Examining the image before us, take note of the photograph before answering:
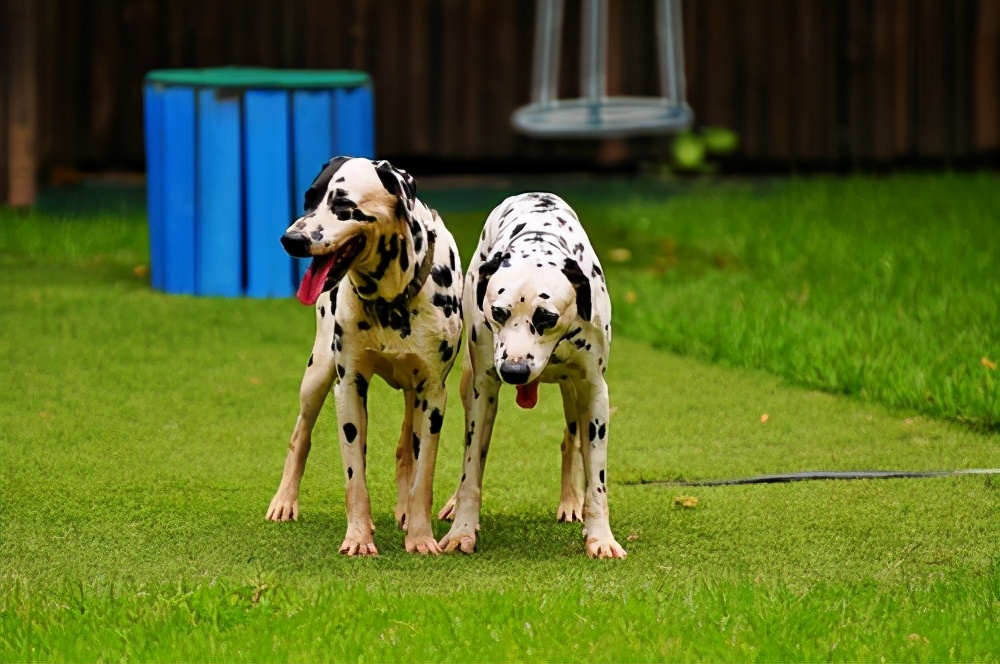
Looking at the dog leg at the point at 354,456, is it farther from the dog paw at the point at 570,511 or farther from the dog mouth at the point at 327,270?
the dog paw at the point at 570,511

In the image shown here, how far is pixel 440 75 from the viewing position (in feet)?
43.3

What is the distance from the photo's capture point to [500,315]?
4867 millimetres

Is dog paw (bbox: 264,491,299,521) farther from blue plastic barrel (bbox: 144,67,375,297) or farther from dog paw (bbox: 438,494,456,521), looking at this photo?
blue plastic barrel (bbox: 144,67,375,297)

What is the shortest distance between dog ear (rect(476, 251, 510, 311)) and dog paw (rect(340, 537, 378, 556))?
86 cm

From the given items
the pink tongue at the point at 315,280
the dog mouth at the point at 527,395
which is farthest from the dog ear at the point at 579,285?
the pink tongue at the point at 315,280

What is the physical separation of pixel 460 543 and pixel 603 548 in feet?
1.51

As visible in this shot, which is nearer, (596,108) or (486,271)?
(486,271)

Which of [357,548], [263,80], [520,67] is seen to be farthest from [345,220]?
[520,67]

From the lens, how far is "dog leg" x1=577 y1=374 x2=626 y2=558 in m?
5.25

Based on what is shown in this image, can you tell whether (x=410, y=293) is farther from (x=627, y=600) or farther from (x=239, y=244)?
(x=239, y=244)

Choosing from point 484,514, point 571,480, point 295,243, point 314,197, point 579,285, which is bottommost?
point 484,514

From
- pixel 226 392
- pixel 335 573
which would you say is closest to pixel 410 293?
pixel 335 573

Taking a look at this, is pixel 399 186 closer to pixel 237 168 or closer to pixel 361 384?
pixel 361 384

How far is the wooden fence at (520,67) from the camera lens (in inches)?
504
